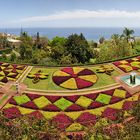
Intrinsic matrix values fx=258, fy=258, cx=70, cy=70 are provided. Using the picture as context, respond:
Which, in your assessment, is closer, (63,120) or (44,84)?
(63,120)

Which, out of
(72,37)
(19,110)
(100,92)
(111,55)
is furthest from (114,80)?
(72,37)

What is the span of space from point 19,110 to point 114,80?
1559 centimetres

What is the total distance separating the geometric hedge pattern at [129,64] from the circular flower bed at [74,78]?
5989 mm

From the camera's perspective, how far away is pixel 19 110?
30.0m

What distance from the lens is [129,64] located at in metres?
45.9

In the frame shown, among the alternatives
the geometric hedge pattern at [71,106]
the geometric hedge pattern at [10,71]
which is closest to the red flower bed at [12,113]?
the geometric hedge pattern at [71,106]

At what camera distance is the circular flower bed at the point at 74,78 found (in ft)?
121

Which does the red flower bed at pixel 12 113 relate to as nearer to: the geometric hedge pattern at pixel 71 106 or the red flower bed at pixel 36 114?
the geometric hedge pattern at pixel 71 106

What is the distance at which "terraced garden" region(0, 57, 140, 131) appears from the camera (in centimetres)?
2862

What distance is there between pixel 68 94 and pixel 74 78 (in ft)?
18.1

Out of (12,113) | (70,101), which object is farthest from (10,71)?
(70,101)

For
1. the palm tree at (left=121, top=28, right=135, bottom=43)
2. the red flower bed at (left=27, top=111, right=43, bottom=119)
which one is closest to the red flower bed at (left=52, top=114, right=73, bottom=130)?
the red flower bed at (left=27, top=111, right=43, bottom=119)

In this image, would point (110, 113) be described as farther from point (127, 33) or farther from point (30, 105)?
point (127, 33)

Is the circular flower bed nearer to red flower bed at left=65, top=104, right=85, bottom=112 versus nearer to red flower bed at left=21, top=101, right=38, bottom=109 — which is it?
red flower bed at left=65, top=104, right=85, bottom=112
